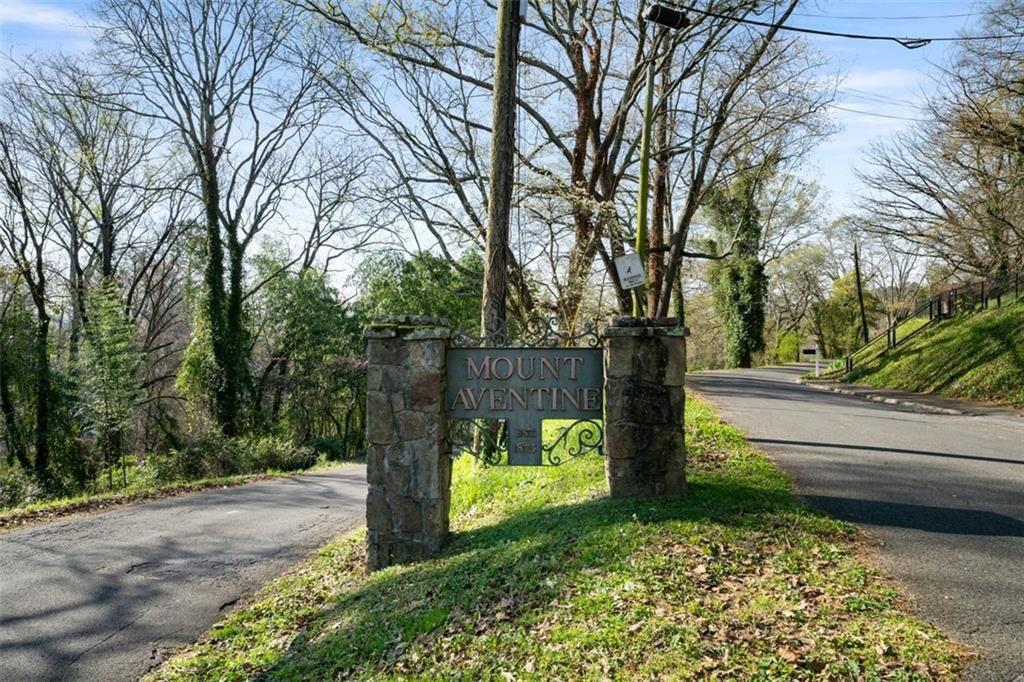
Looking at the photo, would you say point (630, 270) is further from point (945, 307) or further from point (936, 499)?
point (945, 307)

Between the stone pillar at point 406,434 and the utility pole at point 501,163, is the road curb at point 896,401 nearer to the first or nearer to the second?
the utility pole at point 501,163

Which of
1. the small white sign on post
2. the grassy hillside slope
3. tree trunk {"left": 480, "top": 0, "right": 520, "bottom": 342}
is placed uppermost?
tree trunk {"left": 480, "top": 0, "right": 520, "bottom": 342}

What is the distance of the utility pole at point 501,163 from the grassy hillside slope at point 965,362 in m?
13.7

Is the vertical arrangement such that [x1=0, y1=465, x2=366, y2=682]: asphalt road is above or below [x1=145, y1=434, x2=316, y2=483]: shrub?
above

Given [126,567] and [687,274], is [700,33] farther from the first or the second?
[687,274]

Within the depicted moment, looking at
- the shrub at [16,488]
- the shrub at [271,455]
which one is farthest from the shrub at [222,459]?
the shrub at [16,488]

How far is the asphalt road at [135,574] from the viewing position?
17.9ft

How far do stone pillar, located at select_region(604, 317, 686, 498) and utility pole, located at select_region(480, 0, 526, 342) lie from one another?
3.06 meters

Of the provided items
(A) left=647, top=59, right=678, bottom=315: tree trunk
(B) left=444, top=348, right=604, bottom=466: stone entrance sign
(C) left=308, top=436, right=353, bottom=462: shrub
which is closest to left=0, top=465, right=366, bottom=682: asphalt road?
(B) left=444, top=348, right=604, bottom=466: stone entrance sign

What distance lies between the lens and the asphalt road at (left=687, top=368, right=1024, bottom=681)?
4.03 meters

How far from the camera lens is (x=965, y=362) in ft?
65.7

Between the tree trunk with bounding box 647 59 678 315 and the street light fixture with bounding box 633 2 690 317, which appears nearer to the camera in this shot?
the street light fixture with bounding box 633 2 690 317

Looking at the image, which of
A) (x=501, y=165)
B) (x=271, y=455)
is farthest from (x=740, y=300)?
(x=501, y=165)

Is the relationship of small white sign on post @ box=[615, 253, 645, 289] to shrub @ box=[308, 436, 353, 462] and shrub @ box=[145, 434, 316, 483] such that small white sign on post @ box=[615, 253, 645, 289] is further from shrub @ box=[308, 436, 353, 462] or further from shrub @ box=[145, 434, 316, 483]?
shrub @ box=[308, 436, 353, 462]
